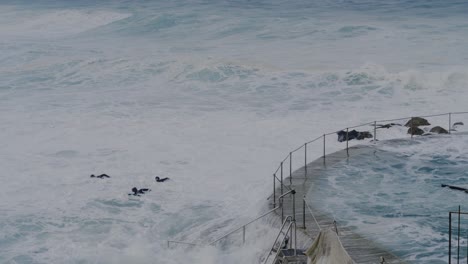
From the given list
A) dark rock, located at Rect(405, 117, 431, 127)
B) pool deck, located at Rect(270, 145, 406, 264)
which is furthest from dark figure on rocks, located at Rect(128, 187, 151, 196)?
dark rock, located at Rect(405, 117, 431, 127)

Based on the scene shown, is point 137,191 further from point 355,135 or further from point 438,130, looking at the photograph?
point 438,130

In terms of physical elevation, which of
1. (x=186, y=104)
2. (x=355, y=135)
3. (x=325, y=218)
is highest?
(x=325, y=218)

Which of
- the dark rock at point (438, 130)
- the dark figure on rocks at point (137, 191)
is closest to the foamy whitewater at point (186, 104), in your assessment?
the dark figure on rocks at point (137, 191)

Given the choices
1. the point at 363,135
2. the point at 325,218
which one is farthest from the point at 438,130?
the point at 325,218

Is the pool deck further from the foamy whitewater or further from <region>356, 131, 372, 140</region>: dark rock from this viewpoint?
<region>356, 131, 372, 140</region>: dark rock

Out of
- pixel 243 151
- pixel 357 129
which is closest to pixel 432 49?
pixel 357 129

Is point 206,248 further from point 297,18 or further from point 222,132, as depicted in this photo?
point 297,18

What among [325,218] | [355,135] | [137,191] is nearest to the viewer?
[325,218]
